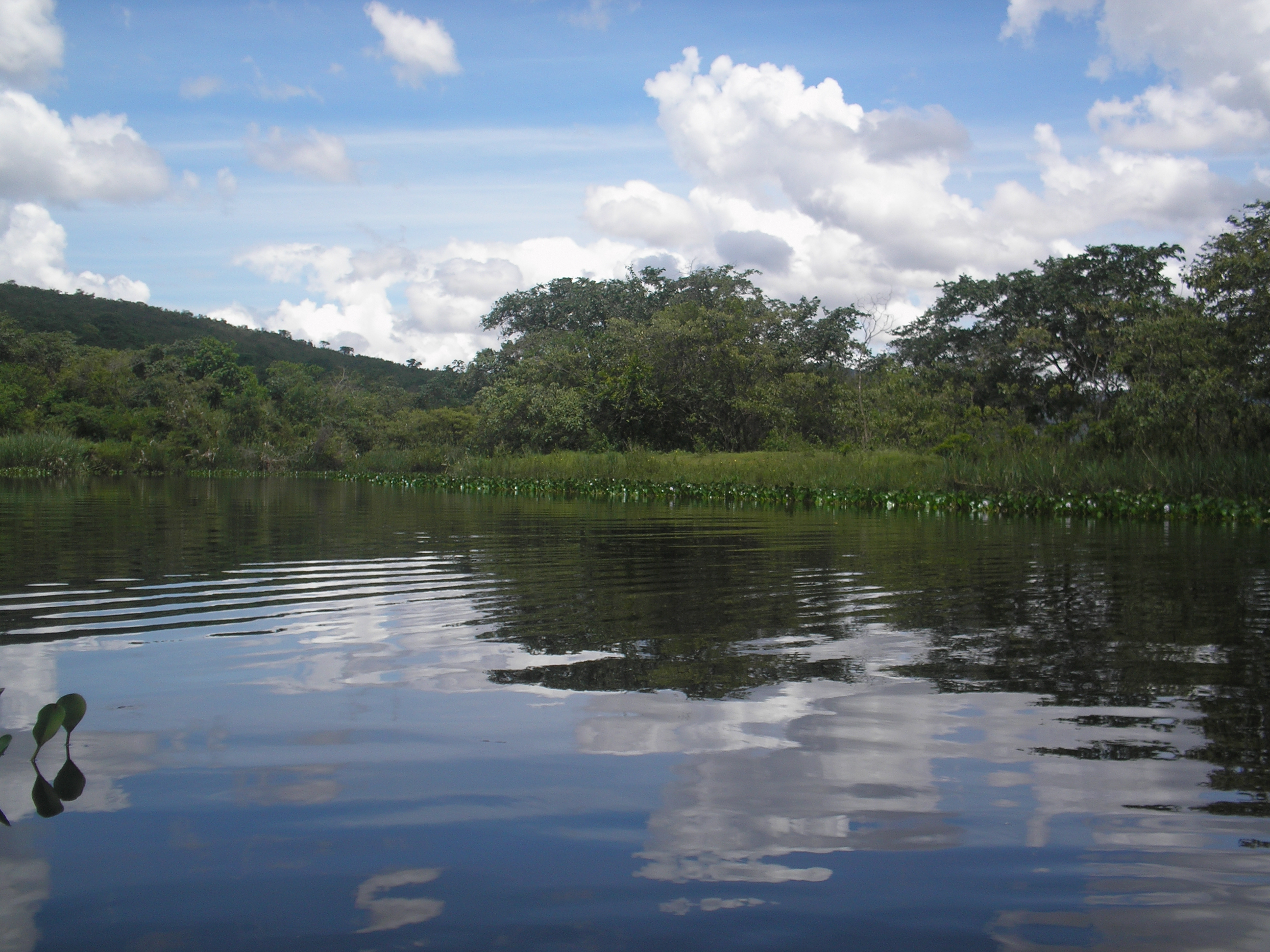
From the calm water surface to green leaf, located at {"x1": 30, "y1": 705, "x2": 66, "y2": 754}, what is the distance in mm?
243

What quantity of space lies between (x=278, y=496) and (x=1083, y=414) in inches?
830

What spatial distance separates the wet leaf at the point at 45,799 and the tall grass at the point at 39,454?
1563 inches

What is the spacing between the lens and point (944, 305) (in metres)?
37.7

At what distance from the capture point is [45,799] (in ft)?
10.2

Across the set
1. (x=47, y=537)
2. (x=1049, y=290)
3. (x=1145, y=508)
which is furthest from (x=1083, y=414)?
(x=47, y=537)

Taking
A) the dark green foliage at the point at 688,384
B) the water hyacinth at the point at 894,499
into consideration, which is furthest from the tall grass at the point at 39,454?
the dark green foliage at the point at 688,384

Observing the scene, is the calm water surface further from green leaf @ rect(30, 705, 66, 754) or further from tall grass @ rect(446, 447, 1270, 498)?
tall grass @ rect(446, 447, 1270, 498)

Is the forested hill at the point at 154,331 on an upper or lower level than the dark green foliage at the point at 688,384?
upper

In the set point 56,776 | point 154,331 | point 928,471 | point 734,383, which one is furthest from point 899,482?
point 154,331

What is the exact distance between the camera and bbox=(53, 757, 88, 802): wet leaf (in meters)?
3.16

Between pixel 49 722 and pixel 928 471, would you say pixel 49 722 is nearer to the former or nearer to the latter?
pixel 49 722

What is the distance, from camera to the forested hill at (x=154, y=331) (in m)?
77.2

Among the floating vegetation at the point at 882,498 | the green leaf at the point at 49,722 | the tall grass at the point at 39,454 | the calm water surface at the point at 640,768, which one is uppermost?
the tall grass at the point at 39,454

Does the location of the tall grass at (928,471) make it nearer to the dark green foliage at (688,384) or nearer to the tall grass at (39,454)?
the dark green foliage at (688,384)
